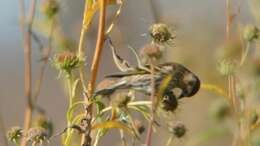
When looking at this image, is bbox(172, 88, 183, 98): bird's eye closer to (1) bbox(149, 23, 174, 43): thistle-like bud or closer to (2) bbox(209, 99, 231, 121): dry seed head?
(1) bbox(149, 23, 174, 43): thistle-like bud

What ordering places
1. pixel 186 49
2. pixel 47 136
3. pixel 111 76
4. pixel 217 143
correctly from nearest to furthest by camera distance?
pixel 111 76
pixel 47 136
pixel 186 49
pixel 217 143

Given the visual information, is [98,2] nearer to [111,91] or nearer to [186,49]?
[111,91]

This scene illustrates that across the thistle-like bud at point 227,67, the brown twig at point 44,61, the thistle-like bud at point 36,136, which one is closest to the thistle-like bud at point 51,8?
the brown twig at point 44,61

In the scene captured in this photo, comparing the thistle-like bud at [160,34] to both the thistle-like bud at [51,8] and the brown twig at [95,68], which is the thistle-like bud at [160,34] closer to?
the brown twig at [95,68]

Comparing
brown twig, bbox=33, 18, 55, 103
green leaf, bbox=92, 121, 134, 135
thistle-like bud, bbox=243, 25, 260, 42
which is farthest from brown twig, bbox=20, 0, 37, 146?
thistle-like bud, bbox=243, 25, 260, 42

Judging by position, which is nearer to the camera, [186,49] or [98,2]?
[98,2]

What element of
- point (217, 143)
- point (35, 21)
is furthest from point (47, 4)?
point (217, 143)
